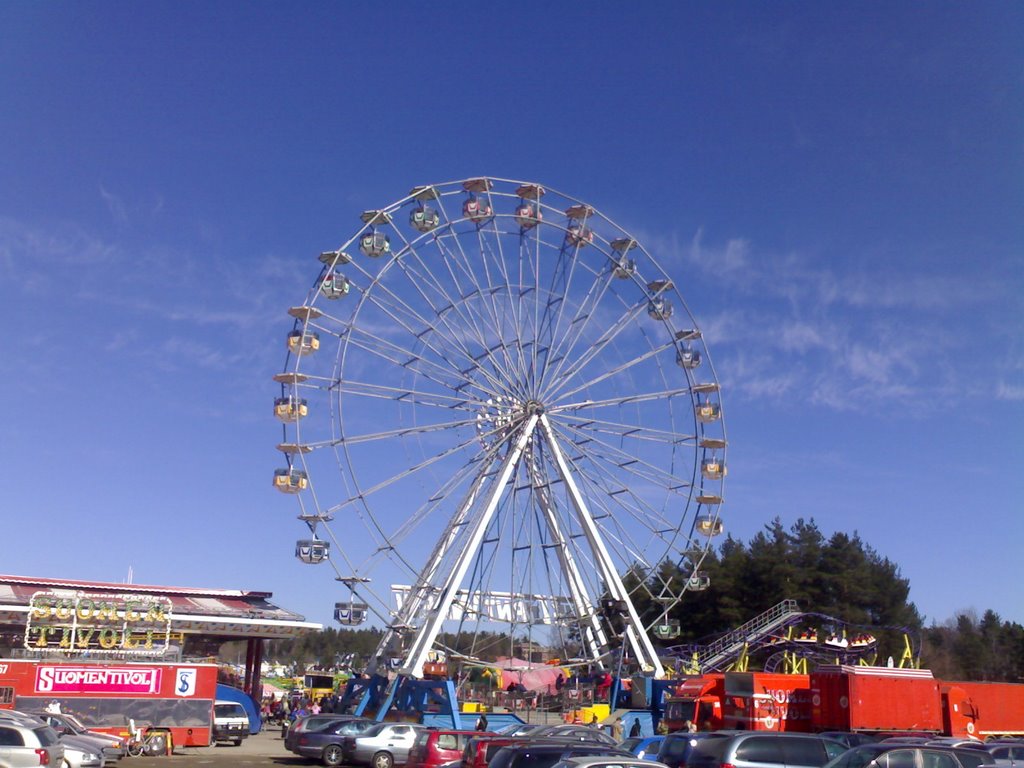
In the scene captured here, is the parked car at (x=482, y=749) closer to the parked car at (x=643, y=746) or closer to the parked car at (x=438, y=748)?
the parked car at (x=438, y=748)

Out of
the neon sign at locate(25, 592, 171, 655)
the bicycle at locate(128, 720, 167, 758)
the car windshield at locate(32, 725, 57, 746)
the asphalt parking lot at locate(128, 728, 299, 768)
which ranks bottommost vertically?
the asphalt parking lot at locate(128, 728, 299, 768)

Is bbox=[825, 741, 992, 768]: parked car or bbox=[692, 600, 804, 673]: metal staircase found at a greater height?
bbox=[692, 600, 804, 673]: metal staircase

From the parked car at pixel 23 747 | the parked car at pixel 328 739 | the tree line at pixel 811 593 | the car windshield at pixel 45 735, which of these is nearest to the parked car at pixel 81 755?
the car windshield at pixel 45 735

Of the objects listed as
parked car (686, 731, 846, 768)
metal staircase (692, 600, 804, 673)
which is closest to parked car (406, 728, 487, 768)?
parked car (686, 731, 846, 768)

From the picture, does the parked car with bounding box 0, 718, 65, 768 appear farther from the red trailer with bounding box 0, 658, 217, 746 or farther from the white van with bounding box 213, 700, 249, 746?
the white van with bounding box 213, 700, 249, 746

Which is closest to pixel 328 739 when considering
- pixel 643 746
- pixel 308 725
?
pixel 308 725

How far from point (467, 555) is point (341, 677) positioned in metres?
24.3

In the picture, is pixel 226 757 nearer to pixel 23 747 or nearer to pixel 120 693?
pixel 120 693

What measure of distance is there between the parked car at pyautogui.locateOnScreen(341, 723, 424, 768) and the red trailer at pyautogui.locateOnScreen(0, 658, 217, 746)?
603cm

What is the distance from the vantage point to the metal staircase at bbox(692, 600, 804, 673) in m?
49.3

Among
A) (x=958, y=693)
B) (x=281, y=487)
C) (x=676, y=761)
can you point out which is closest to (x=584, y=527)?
(x=281, y=487)

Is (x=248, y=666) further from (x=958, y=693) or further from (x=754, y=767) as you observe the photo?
(x=754, y=767)

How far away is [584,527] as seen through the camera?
1403 inches

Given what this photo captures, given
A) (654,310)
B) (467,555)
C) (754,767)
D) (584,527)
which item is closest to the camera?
(754,767)
